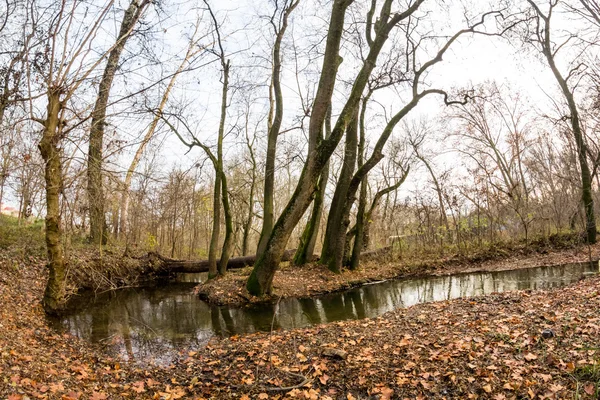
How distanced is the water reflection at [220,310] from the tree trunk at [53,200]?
2.19 ft

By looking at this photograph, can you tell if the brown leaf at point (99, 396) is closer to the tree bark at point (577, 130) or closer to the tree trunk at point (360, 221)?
the tree trunk at point (360, 221)

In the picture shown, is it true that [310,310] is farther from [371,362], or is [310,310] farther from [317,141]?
[371,362]

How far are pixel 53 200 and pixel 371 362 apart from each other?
653 centimetres

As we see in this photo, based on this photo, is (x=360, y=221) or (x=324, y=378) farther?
(x=360, y=221)

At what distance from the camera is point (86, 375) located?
480cm

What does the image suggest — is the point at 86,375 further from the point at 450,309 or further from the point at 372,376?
the point at 450,309

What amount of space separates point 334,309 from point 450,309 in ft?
11.0

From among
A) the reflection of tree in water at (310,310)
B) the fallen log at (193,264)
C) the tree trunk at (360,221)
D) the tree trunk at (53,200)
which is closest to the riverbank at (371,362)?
the tree trunk at (53,200)

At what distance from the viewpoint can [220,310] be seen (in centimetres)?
1009

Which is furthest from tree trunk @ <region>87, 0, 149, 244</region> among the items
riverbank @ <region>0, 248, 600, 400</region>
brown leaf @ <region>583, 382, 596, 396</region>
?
brown leaf @ <region>583, 382, 596, 396</region>

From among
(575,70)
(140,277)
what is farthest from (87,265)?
(575,70)

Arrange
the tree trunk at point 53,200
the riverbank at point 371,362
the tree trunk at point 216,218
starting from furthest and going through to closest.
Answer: the tree trunk at point 216,218 < the tree trunk at point 53,200 < the riverbank at point 371,362

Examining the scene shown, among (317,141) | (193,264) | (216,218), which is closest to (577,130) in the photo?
(317,141)

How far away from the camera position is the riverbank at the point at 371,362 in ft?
12.7
